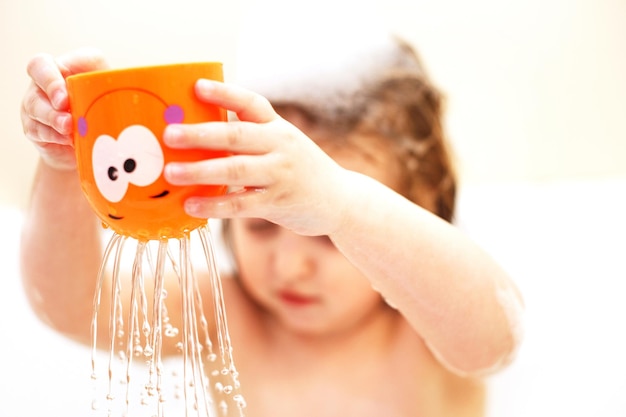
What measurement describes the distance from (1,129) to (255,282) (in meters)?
0.59

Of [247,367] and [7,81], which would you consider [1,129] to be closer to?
[7,81]

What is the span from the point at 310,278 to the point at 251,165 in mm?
667

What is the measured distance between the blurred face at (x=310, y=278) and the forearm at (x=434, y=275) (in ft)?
0.88

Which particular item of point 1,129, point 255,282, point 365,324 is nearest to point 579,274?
point 365,324

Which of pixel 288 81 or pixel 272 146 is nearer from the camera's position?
pixel 272 146

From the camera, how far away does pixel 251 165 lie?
1.34 ft

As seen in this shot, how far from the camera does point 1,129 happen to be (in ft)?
4.22

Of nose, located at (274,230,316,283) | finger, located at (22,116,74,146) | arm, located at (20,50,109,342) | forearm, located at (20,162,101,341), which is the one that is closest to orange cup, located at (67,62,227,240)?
finger, located at (22,116,74,146)

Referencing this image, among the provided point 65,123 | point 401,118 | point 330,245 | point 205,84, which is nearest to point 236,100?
point 205,84

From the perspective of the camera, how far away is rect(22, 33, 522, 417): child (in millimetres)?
443

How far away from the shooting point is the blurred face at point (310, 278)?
3.45 feet

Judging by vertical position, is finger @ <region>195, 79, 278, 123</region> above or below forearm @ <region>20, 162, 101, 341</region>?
above

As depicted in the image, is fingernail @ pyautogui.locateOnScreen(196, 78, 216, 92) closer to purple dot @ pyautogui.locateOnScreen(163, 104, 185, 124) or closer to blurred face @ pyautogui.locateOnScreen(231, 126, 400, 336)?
purple dot @ pyautogui.locateOnScreen(163, 104, 185, 124)

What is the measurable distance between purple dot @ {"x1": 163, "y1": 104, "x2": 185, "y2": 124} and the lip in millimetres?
687
